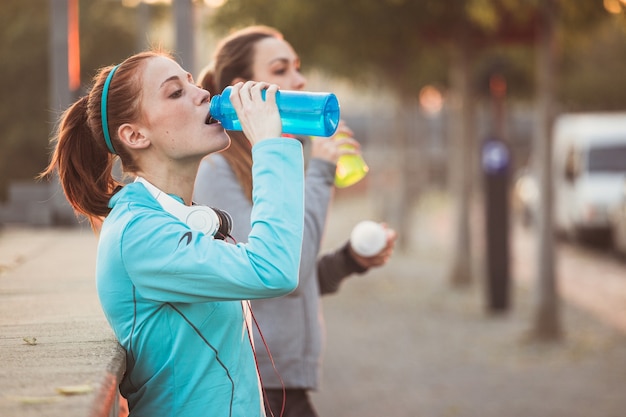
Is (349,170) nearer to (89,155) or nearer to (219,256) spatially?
(89,155)

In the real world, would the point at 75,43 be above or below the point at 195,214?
above

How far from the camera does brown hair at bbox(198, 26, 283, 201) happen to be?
3342 mm

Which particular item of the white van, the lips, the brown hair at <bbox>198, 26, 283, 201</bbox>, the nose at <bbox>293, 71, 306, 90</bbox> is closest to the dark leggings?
the brown hair at <bbox>198, 26, 283, 201</bbox>

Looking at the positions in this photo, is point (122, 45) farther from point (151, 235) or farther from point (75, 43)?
point (151, 235)

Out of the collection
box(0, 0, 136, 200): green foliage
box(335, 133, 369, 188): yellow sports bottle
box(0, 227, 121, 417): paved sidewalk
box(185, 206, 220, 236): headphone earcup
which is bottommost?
box(0, 227, 121, 417): paved sidewalk

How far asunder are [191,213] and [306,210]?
99cm

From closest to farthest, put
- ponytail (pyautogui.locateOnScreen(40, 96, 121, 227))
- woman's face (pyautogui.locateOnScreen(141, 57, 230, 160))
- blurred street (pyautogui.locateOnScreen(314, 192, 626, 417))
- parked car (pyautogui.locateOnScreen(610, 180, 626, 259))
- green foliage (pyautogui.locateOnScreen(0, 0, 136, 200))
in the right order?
woman's face (pyautogui.locateOnScreen(141, 57, 230, 160)), ponytail (pyautogui.locateOnScreen(40, 96, 121, 227)), blurred street (pyautogui.locateOnScreen(314, 192, 626, 417)), green foliage (pyautogui.locateOnScreen(0, 0, 136, 200)), parked car (pyautogui.locateOnScreen(610, 180, 626, 259))

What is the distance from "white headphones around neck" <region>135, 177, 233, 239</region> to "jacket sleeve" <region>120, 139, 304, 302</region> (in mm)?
78

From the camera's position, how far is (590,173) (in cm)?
1856

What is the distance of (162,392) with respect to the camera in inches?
88.5

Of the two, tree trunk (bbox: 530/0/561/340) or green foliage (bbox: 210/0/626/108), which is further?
green foliage (bbox: 210/0/626/108)

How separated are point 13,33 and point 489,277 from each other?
6275mm

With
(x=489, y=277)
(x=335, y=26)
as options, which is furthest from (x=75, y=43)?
(x=489, y=277)

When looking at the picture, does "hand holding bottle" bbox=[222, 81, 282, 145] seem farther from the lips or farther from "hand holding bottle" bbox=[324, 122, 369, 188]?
"hand holding bottle" bbox=[324, 122, 369, 188]
